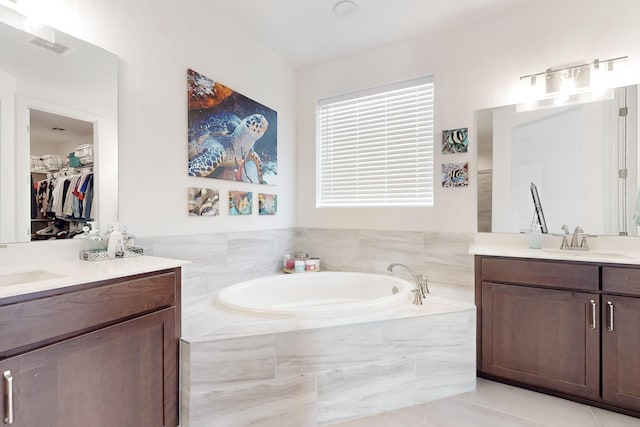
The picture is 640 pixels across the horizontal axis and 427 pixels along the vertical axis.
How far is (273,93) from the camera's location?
2904 millimetres

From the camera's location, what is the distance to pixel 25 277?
4.22 ft

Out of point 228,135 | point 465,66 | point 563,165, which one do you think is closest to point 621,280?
point 563,165

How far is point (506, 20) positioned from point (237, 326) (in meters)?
2.89

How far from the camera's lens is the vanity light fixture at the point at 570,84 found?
2062mm

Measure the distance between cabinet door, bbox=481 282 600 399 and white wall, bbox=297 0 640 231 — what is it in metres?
0.71

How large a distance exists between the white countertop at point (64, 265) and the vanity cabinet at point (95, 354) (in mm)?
37

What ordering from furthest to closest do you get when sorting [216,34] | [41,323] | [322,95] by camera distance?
[322,95]
[216,34]
[41,323]

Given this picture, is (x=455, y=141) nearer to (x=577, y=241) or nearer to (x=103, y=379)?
(x=577, y=241)

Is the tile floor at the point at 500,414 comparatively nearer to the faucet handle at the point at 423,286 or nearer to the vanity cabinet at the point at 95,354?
the faucet handle at the point at 423,286

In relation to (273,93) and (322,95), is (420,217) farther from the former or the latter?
(273,93)

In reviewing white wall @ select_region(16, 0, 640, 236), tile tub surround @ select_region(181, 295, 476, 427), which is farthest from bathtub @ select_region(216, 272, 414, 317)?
white wall @ select_region(16, 0, 640, 236)

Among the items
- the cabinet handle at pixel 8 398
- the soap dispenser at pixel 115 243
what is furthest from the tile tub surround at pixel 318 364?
the cabinet handle at pixel 8 398

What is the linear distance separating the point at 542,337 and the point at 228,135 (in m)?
2.52

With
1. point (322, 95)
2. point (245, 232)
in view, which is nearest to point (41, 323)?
point (245, 232)
